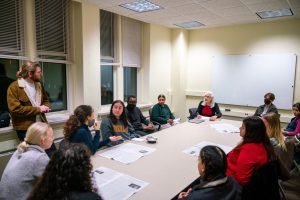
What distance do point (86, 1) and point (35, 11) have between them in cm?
75

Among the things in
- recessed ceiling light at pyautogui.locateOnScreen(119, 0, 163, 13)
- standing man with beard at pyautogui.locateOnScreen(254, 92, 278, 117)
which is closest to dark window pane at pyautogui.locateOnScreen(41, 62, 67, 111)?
recessed ceiling light at pyautogui.locateOnScreen(119, 0, 163, 13)

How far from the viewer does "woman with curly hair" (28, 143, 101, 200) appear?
978mm

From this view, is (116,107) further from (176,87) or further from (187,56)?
(187,56)

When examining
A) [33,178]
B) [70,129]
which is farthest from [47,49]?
[33,178]

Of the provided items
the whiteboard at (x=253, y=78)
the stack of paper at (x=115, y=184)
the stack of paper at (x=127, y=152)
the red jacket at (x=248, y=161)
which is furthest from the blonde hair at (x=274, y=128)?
the whiteboard at (x=253, y=78)

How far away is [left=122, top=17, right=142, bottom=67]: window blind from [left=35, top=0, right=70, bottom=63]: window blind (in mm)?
1285

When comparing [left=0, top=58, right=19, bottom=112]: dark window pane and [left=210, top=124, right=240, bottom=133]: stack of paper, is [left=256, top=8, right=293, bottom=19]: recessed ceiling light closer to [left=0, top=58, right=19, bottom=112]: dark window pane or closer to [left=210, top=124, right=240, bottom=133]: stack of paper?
[left=210, top=124, right=240, bottom=133]: stack of paper

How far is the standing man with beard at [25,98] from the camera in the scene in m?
2.69

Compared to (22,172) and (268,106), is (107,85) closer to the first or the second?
(268,106)

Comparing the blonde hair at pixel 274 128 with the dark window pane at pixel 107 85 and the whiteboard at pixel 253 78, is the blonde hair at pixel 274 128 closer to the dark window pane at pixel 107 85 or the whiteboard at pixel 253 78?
the whiteboard at pixel 253 78

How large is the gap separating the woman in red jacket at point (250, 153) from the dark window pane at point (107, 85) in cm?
316

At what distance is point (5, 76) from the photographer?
3.17 m

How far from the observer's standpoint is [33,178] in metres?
1.42

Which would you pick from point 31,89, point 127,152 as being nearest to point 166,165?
point 127,152
